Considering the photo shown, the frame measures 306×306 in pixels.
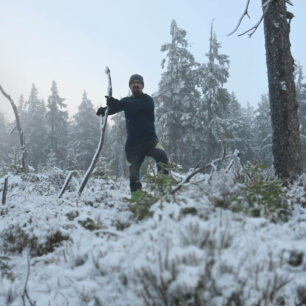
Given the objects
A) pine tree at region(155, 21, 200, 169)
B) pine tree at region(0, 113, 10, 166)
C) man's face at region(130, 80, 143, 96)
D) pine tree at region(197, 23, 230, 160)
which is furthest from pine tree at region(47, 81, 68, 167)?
man's face at region(130, 80, 143, 96)

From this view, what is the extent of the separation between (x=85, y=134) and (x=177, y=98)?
20450 mm

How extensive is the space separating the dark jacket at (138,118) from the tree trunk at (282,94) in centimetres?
208

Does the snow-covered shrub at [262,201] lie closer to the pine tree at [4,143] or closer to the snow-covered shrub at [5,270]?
the snow-covered shrub at [5,270]

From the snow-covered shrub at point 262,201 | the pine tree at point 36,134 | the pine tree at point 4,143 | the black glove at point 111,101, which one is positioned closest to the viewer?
the snow-covered shrub at point 262,201

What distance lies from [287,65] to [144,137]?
272cm

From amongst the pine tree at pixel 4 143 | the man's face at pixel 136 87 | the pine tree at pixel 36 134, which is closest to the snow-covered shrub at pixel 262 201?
the man's face at pixel 136 87

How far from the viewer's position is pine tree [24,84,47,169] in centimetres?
4493

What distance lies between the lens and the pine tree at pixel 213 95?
2606cm

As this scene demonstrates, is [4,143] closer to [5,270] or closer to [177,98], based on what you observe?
[177,98]

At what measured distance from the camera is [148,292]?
153cm

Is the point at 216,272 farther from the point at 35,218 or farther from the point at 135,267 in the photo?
the point at 35,218

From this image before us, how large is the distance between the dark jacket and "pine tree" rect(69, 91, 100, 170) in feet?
120

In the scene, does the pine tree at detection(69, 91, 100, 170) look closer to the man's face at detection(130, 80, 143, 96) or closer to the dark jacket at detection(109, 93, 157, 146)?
the man's face at detection(130, 80, 143, 96)

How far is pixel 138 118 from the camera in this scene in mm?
5219
